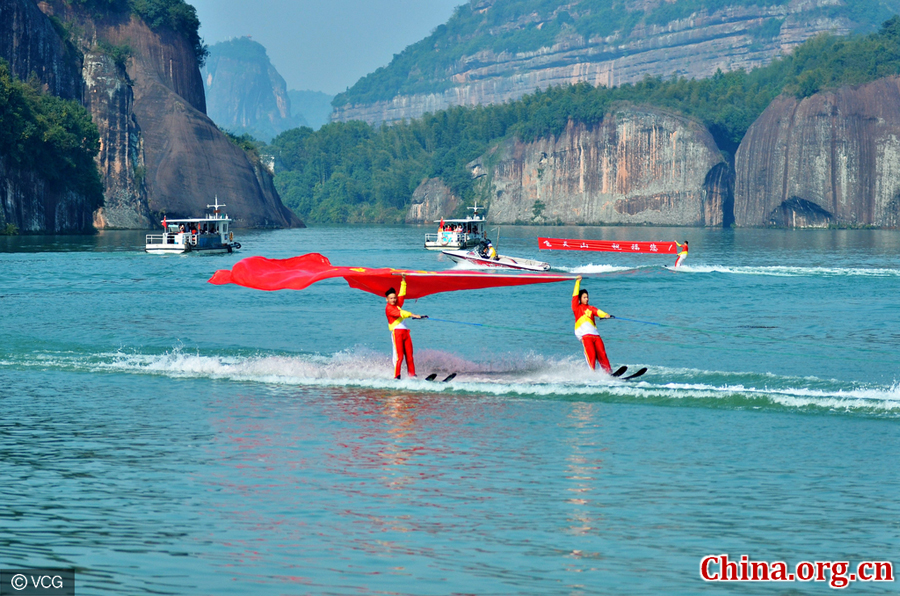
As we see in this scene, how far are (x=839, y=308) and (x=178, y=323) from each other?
2708 centimetres

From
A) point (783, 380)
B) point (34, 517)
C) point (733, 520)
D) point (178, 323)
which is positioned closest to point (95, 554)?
point (34, 517)

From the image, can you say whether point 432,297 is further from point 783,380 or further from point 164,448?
point 164,448

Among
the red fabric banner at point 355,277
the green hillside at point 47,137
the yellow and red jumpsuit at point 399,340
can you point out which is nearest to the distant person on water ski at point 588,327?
the red fabric banner at point 355,277

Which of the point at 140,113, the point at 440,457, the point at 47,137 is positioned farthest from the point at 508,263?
the point at 140,113

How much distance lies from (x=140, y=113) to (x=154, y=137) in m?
5.04

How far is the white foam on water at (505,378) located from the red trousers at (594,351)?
33 centimetres

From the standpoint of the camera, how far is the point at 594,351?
24266 millimetres

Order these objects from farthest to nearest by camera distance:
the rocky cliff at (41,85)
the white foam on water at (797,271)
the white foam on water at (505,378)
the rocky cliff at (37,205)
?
1. the rocky cliff at (41,85)
2. the rocky cliff at (37,205)
3. the white foam on water at (797,271)
4. the white foam on water at (505,378)

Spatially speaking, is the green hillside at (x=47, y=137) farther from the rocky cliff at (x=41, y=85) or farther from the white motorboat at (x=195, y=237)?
the white motorboat at (x=195, y=237)

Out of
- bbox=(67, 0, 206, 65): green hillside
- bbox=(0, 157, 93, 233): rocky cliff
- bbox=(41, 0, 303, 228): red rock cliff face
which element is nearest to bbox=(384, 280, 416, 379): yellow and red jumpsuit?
bbox=(0, 157, 93, 233): rocky cliff

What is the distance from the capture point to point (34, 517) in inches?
543

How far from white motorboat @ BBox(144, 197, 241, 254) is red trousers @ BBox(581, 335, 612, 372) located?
6249 cm

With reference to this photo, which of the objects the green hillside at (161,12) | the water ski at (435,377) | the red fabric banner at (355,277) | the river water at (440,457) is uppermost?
the green hillside at (161,12)

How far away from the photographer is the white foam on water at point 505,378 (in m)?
22.5
